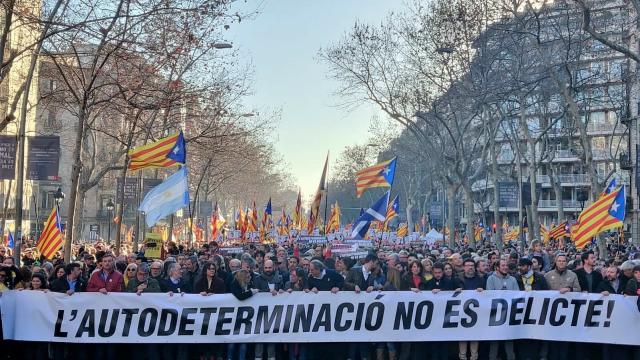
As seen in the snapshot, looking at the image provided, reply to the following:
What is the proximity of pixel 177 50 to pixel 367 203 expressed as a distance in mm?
97140

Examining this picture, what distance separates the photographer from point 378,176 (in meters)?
24.9

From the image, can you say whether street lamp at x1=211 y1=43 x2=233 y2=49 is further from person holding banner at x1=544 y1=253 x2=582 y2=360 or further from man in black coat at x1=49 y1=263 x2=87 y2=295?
person holding banner at x1=544 y1=253 x2=582 y2=360

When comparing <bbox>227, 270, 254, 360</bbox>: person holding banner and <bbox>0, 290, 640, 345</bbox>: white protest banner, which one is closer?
<bbox>0, 290, 640, 345</bbox>: white protest banner

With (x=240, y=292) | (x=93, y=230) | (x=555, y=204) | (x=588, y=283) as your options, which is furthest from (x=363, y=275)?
(x=555, y=204)

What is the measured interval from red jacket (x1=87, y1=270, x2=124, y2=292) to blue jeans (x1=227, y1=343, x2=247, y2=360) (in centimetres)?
188

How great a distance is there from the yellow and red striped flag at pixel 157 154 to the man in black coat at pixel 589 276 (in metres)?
9.88

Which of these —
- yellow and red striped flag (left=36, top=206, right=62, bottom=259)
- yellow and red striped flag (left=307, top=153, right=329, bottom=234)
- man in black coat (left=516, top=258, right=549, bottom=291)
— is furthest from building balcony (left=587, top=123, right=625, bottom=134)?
man in black coat (left=516, top=258, right=549, bottom=291)

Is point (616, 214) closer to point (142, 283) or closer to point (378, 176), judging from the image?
point (378, 176)

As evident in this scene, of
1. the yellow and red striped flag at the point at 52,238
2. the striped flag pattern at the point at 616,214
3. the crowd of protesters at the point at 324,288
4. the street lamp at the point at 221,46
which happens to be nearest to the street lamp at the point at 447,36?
the street lamp at the point at 221,46

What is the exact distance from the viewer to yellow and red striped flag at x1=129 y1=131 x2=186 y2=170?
758 inches

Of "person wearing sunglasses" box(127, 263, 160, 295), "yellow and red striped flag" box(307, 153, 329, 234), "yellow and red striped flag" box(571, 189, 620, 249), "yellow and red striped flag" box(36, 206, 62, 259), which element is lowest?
"person wearing sunglasses" box(127, 263, 160, 295)

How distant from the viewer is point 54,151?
2050 centimetres

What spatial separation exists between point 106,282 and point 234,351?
7.08 ft

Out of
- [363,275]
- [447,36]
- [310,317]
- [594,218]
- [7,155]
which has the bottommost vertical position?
[310,317]
